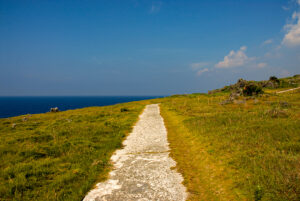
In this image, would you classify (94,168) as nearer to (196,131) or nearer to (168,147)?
(168,147)

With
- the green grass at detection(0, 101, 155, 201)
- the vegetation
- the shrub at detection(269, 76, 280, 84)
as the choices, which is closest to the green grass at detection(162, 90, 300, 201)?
the vegetation

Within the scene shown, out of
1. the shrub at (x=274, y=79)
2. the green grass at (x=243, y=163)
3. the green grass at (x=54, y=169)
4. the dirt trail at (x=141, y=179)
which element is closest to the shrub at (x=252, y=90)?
the green grass at (x=243, y=163)

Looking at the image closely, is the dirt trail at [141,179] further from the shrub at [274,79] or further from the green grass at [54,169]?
the shrub at [274,79]

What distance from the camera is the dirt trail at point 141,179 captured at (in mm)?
6395

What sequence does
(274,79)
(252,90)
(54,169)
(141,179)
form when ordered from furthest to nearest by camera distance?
(274,79)
(252,90)
(54,169)
(141,179)

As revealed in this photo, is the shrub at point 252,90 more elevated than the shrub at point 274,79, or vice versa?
the shrub at point 274,79

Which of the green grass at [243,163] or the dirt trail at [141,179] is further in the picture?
the dirt trail at [141,179]

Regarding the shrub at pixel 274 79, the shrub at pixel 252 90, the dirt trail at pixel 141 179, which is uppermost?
the shrub at pixel 274 79

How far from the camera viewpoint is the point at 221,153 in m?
9.44

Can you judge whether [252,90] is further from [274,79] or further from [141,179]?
[141,179]

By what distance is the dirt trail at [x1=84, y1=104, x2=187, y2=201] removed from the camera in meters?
6.39

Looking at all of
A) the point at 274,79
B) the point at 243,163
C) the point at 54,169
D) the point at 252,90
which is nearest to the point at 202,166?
the point at 243,163

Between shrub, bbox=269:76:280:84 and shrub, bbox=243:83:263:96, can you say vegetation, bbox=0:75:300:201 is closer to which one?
shrub, bbox=243:83:263:96

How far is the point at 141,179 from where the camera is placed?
766 centimetres
